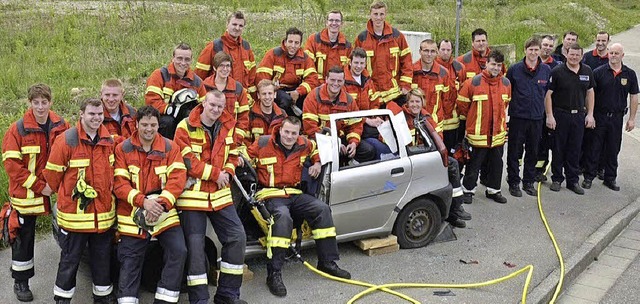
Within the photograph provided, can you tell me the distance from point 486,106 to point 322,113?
7.99 feet

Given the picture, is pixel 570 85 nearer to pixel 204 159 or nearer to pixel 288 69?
pixel 288 69

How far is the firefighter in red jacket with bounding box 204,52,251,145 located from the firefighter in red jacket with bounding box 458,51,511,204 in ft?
10.1

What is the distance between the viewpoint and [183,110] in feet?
20.8

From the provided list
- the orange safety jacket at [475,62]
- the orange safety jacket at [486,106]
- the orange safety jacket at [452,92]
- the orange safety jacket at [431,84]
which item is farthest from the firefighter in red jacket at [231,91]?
the orange safety jacket at [475,62]

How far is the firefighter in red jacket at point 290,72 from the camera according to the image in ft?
24.5

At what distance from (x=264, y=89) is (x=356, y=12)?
15462 mm

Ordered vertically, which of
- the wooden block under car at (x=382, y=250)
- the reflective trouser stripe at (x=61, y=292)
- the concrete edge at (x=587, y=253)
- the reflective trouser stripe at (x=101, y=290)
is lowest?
the concrete edge at (x=587, y=253)

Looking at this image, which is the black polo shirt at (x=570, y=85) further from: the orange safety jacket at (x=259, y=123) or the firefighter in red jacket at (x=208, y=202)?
the firefighter in red jacket at (x=208, y=202)

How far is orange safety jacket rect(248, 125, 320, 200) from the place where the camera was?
241 inches

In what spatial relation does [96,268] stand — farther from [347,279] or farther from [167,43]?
[167,43]

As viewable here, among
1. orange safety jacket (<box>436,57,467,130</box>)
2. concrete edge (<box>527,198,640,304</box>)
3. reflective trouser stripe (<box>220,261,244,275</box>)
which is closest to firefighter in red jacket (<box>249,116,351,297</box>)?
reflective trouser stripe (<box>220,261,244,275</box>)

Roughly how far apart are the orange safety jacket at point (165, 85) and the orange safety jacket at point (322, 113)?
115cm

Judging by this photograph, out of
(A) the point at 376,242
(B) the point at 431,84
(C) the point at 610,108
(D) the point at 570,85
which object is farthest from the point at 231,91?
(C) the point at 610,108

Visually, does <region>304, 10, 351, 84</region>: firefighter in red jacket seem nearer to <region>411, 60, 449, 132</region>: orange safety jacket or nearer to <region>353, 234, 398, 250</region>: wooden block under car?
<region>411, 60, 449, 132</region>: orange safety jacket
